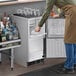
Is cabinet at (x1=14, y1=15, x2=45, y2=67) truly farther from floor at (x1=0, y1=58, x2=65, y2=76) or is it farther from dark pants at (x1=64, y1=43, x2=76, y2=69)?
dark pants at (x1=64, y1=43, x2=76, y2=69)

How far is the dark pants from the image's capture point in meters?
3.77

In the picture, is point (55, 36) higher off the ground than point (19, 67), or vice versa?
point (55, 36)

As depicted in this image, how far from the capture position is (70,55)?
12.6 ft

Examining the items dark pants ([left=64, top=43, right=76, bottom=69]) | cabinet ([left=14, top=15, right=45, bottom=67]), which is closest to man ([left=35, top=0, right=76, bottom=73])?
dark pants ([left=64, top=43, right=76, bottom=69])

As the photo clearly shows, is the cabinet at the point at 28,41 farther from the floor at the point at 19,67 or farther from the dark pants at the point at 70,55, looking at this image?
the dark pants at the point at 70,55

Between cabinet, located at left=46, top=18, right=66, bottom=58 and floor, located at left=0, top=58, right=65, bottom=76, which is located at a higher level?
cabinet, located at left=46, top=18, right=66, bottom=58

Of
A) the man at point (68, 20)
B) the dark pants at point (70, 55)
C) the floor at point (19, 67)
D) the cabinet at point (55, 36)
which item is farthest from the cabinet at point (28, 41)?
the dark pants at point (70, 55)

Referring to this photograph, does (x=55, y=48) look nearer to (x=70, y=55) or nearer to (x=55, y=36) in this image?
(x=55, y=36)

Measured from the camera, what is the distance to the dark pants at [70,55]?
3.77m

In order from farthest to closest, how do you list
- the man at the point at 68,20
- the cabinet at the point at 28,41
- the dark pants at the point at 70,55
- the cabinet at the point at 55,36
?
the cabinet at the point at 55,36 → the cabinet at the point at 28,41 → the dark pants at the point at 70,55 → the man at the point at 68,20

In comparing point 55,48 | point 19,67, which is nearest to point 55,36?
point 55,48

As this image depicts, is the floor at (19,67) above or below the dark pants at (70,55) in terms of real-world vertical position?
below

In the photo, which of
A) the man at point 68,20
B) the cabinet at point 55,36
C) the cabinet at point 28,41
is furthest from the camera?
the cabinet at point 55,36

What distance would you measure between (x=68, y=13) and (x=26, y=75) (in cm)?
103
